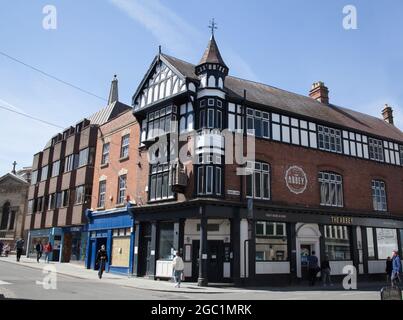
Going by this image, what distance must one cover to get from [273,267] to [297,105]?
36.4ft

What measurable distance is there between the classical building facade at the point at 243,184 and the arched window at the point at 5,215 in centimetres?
3075

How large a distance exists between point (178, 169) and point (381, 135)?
55.2 ft

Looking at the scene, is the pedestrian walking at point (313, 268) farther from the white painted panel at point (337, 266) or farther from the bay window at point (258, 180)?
the bay window at point (258, 180)

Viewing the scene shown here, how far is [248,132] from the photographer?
2177cm

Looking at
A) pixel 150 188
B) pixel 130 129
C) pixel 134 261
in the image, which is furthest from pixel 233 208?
pixel 130 129

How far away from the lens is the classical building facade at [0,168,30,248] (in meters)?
49.8

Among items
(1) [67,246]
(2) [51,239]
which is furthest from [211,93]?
(2) [51,239]

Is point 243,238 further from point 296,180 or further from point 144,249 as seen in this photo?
point 144,249

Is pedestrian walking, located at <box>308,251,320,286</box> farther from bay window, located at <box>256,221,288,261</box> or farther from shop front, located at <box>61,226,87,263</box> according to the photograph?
shop front, located at <box>61,226,87,263</box>

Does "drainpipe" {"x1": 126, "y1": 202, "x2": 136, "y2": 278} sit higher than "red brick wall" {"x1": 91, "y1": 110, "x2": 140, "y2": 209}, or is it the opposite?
"red brick wall" {"x1": 91, "y1": 110, "x2": 140, "y2": 209}

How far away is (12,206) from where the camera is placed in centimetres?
5125

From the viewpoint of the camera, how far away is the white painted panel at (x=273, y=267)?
20.3 metres

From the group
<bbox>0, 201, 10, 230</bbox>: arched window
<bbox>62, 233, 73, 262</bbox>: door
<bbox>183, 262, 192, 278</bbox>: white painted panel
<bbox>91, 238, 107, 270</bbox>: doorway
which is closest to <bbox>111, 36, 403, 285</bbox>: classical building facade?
<bbox>183, 262, 192, 278</bbox>: white painted panel

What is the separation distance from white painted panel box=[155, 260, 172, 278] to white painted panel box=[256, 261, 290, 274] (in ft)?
15.3
